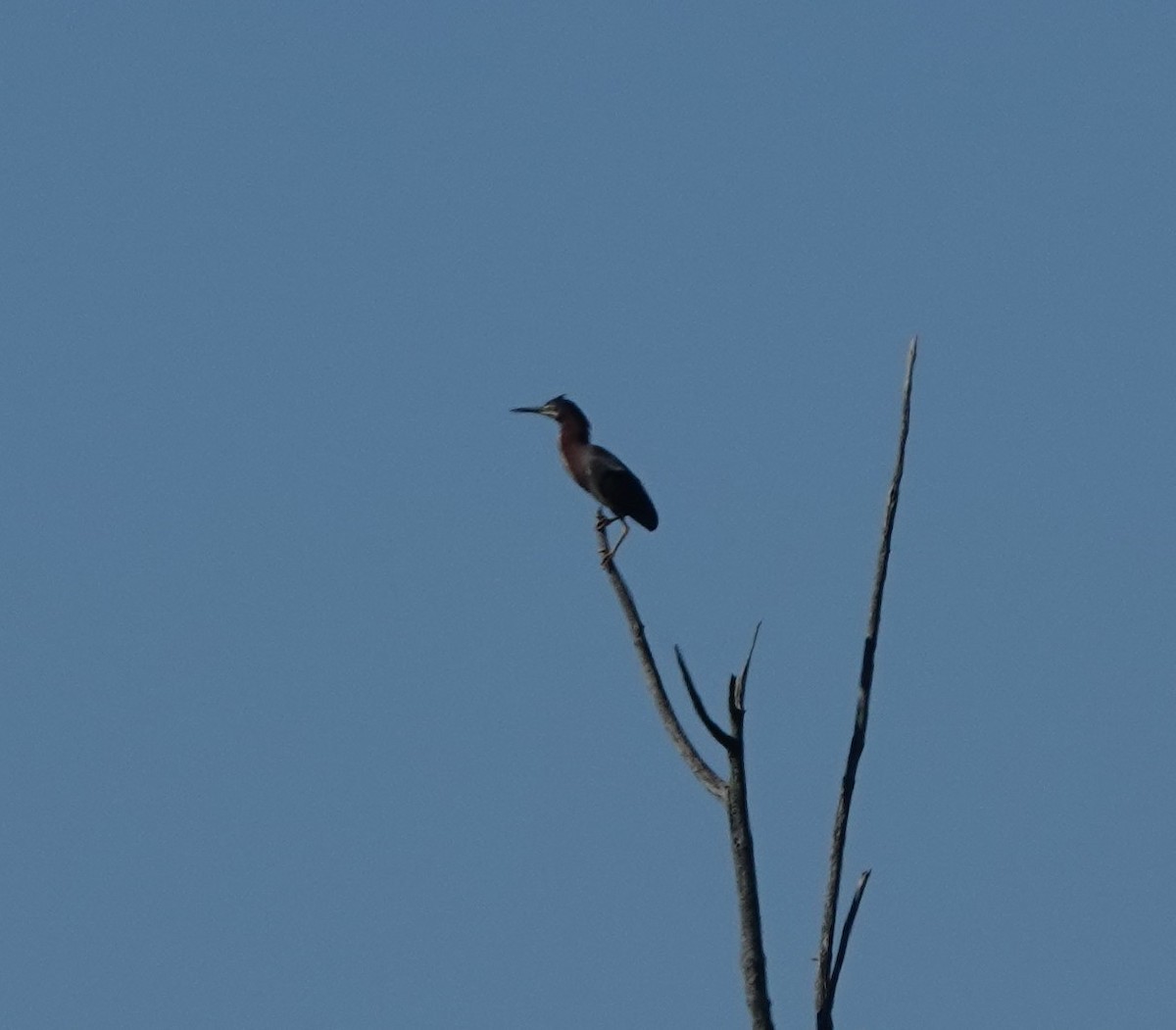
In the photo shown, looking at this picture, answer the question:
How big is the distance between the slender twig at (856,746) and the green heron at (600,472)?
7.02m

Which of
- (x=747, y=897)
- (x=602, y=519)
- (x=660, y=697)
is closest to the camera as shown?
(x=747, y=897)

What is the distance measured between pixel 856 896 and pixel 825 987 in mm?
451

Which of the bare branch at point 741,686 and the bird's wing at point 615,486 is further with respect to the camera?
the bird's wing at point 615,486

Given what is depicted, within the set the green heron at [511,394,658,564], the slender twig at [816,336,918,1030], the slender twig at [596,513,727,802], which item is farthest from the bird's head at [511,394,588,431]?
the slender twig at [816,336,918,1030]

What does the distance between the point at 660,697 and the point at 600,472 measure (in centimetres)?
677

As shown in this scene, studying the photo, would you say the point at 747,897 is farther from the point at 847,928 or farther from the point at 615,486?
the point at 615,486

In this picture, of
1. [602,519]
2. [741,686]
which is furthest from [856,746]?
[602,519]

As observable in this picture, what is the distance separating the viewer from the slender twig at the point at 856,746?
7.51m

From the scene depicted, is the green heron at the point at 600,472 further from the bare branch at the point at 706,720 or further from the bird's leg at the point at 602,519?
the bare branch at the point at 706,720

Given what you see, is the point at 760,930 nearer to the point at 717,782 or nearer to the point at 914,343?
the point at 717,782

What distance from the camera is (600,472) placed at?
50.4ft

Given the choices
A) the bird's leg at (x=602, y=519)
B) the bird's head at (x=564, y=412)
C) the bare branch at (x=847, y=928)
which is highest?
the bird's head at (x=564, y=412)

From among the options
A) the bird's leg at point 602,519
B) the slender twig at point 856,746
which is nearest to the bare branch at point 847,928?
the slender twig at point 856,746

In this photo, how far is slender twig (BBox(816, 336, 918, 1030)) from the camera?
296 inches
